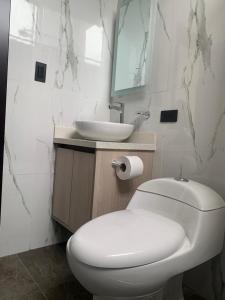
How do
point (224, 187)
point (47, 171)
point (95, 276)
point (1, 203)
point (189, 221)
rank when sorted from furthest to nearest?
point (47, 171) < point (1, 203) < point (224, 187) < point (189, 221) < point (95, 276)

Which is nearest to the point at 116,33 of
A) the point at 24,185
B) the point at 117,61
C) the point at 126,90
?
the point at 117,61

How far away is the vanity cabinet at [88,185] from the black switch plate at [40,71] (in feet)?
1.44

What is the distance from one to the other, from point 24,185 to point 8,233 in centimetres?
30

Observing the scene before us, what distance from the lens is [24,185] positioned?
1470mm

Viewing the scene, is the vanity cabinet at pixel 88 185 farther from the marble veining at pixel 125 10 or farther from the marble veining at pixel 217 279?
the marble veining at pixel 125 10

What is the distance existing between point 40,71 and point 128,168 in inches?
32.0

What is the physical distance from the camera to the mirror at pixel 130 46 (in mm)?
1524

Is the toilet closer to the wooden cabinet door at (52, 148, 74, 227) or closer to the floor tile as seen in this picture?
the floor tile

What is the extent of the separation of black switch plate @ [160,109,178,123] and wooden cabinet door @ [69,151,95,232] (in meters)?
0.48

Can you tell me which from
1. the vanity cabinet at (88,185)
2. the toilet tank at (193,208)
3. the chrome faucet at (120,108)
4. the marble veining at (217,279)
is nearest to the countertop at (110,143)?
the vanity cabinet at (88,185)

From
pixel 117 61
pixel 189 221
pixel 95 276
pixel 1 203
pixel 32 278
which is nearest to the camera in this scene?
pixel 95 276

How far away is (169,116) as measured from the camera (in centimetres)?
136

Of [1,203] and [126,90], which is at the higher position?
[126,90]

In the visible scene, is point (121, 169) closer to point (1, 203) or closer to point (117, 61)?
point (1, 203)
